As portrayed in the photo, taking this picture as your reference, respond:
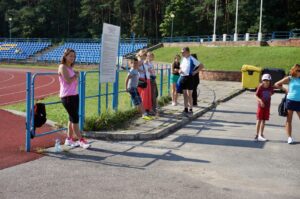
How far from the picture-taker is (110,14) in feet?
267

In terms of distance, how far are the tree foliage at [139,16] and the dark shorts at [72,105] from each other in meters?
55.3

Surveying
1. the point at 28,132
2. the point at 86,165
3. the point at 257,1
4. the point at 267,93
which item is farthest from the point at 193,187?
the point at 257,1

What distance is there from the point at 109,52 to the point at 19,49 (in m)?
55.5

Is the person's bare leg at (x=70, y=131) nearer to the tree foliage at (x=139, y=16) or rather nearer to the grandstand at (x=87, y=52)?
the grandstand at (x=87, y=52)

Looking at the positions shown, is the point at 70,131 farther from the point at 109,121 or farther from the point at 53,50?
the point at 53,50

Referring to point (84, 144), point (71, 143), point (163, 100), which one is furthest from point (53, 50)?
point (84, 144)

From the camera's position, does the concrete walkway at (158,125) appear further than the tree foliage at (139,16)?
No

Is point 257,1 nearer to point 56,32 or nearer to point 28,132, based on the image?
point 56,32

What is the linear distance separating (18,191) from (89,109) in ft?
25.8

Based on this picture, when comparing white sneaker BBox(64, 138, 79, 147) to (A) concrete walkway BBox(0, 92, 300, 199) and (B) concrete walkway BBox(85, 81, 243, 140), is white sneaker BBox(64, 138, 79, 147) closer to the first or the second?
(A) concrete walkway BBox(0, 92, 300, 199)

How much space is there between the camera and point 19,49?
205 feet

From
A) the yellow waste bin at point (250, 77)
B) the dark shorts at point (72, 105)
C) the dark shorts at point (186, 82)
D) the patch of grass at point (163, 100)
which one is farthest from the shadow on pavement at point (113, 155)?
the yellow waste bin at point (250, 77)

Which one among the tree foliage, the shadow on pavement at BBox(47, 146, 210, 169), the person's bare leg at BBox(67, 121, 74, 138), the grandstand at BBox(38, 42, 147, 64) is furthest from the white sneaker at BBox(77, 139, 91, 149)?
the tree foliage

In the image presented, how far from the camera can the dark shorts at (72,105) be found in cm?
768
